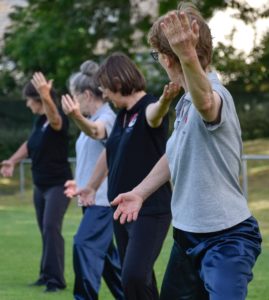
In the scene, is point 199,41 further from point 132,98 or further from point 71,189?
point 71,189

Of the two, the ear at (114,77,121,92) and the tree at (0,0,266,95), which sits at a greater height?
the ear at (114,77,121,92)

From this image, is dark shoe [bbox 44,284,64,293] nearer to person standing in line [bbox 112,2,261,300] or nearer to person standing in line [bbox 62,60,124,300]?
person standing in line [bbox 62,60,124,300]

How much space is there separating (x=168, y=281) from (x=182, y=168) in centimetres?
66

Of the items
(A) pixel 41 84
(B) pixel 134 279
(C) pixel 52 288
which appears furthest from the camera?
(C) pixel 52 288

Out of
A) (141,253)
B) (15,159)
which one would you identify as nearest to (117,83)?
(141,253)

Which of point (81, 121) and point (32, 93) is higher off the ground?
point (81, 121)

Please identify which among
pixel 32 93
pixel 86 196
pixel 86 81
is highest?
pixel 86 81

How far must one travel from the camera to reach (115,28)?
28.9 m

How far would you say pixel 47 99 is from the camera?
9328mm

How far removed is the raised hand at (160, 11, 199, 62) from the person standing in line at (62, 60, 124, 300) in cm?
359

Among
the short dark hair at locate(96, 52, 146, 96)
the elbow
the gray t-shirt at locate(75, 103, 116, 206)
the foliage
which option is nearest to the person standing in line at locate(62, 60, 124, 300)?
the gray t-shirt at locate(75, 103, 116, 206)

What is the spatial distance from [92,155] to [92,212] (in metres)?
0.50

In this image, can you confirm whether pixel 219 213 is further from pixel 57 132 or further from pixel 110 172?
pixel 57 132

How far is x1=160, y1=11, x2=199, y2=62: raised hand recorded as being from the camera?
14.5 feet
